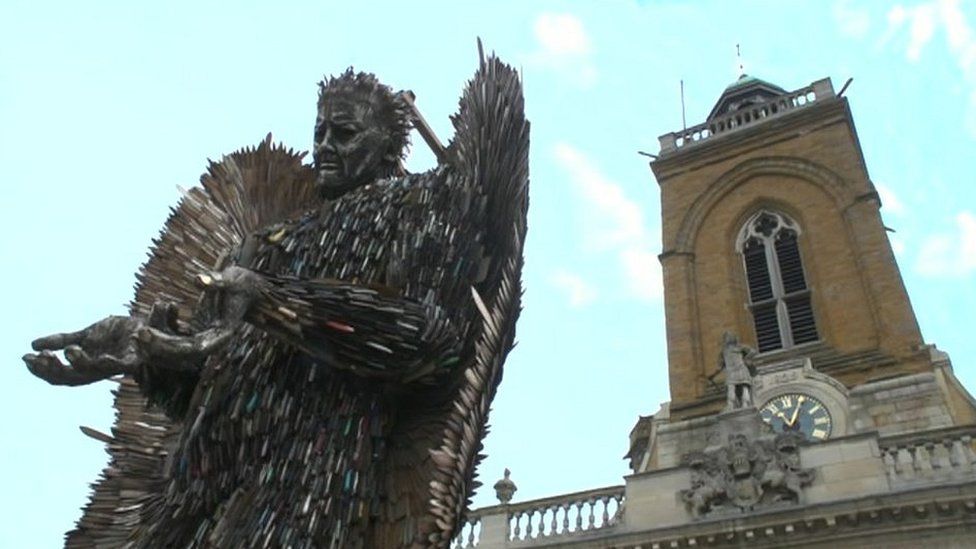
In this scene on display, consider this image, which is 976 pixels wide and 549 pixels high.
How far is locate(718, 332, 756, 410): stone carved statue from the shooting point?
615 inches

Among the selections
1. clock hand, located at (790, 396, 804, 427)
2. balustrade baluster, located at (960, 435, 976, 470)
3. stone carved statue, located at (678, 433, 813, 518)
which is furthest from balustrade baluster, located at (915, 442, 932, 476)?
clock hand, located at (790, 396, 804, 427)

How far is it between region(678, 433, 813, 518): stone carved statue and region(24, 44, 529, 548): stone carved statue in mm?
12056

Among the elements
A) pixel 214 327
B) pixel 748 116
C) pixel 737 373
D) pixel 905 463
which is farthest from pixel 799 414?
pixel 214 327

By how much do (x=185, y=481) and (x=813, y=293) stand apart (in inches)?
773

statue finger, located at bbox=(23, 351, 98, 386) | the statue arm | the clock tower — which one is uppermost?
the clock tower

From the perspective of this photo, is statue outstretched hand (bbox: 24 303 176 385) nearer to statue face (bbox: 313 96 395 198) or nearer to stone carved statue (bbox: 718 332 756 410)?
statue face (bbox: 313 96 395 198)

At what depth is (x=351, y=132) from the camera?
2564 mm

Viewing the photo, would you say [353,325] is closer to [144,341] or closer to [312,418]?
[312,418]

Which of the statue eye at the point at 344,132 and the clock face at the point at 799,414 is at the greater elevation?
the clock face at the point at 799,414

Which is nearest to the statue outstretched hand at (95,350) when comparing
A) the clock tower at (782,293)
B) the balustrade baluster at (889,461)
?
the balustrade baluster at (889,461)

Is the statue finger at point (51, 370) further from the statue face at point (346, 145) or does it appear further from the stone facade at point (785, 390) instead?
the stone facade at point (785, 390)

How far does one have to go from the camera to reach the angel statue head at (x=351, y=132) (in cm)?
256

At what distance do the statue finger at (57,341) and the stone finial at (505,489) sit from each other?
14.1 metres

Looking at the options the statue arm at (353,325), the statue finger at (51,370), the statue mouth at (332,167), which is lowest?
the statue finger at (51,370)
